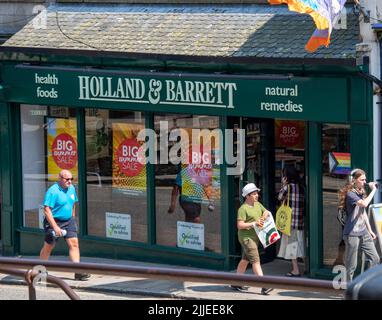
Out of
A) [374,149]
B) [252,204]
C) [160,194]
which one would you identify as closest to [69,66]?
[160,194]

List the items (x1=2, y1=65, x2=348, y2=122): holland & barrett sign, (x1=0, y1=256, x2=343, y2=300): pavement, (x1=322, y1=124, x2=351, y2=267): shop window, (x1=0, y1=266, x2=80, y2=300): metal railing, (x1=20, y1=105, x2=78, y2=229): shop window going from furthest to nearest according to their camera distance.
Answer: (x1=20, y1=105, x2=78, y2=229): shop window
(x1=322, y1=124, x2=351, y2=267): shop window
(x1=2, y1=65, x2=348, y2=122): holland & barrett sign
(x1=0, y1=256, x2=343, y2=300): pavement
(x1=0, y1=266, x2=80, y2=300): metal railing

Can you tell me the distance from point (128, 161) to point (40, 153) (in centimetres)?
192

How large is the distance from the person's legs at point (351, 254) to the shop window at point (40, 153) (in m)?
5.35

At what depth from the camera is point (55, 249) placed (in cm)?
1652

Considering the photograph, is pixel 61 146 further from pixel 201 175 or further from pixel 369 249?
pixel 369 249

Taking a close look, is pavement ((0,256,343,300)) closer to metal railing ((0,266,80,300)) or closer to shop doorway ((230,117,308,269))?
shop doorway ((230,117,308,269))

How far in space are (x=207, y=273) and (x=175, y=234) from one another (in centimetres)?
929

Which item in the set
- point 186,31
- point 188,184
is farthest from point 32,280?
point 186,31

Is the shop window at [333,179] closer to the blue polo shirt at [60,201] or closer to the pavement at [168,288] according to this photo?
the pavement at [168,288]

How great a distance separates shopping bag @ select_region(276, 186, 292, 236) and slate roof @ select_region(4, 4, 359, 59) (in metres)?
2.15

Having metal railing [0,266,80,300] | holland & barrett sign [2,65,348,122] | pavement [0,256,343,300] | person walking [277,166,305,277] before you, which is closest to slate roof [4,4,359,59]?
holland & barrett sign [2,65,348,122]

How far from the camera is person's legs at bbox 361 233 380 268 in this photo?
496 inches
